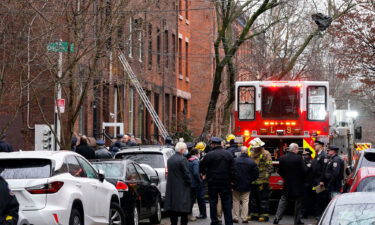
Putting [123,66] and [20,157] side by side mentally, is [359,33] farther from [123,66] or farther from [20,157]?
[20,157]

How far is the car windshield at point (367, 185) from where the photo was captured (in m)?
12.1

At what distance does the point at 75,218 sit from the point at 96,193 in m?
1.16

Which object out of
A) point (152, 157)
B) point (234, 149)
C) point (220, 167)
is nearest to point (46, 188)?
point (220, 167)

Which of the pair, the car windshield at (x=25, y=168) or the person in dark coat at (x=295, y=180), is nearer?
the car windshield at (x=25, y=168)

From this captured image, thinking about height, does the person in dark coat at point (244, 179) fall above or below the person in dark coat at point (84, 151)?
below

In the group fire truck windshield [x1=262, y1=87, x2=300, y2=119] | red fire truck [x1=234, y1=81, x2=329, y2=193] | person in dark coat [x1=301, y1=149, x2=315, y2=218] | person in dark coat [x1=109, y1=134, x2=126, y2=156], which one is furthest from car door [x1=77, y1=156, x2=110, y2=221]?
fire truck windshield [x1=262, y1=87, x2=300, y2=119]

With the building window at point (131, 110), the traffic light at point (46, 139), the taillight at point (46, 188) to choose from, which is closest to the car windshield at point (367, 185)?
the taillight at point (46, 188)

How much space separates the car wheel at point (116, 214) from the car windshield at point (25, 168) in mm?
2873

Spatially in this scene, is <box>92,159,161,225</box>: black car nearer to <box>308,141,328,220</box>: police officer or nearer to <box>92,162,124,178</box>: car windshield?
<box>92,162,124,178</box>: car windshield

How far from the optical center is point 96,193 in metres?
14.1

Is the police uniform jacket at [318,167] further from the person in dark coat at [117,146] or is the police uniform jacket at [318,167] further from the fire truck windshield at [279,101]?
the person in dark coat at [117,146]

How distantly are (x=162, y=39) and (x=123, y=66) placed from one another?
50.4 ft

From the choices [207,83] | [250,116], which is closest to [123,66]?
[250,116]

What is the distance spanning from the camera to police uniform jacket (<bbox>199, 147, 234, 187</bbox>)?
54.2 feet
